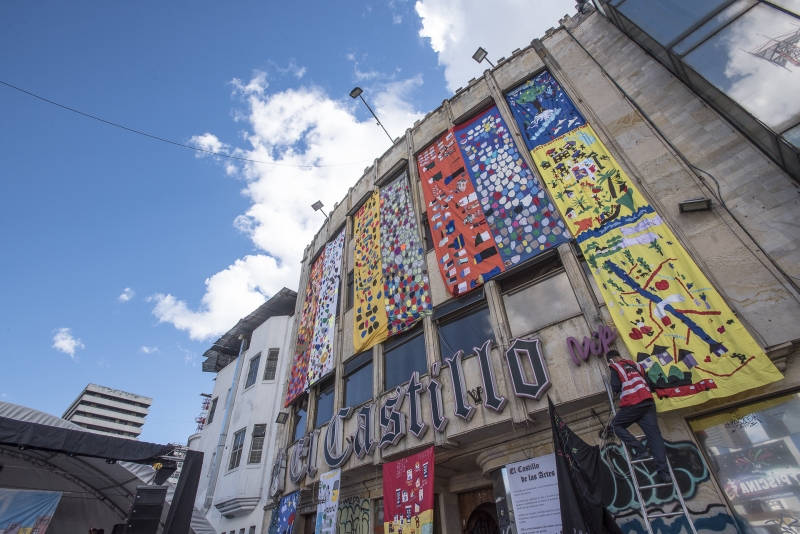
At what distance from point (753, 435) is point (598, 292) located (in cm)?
364

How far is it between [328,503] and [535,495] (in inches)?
258

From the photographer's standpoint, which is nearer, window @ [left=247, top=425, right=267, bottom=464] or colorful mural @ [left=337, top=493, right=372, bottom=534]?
colorful mural @ [left=337, top=493, right=372, bottom=534]

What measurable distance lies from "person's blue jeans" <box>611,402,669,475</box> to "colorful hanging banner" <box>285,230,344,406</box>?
10985 millimetres

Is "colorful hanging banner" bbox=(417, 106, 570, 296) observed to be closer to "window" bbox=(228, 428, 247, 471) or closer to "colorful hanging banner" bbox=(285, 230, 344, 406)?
"colorful hanging banner" bbox=(285, 230, 344, 406)

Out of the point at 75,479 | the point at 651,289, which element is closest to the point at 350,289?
the point at 651,289

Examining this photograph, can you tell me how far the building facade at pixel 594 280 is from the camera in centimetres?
696

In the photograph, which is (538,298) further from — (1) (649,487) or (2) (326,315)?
(2) (326,315)

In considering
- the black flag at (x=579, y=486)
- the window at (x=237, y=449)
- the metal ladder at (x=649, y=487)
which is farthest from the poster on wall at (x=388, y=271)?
the window at (x=237, y=449)

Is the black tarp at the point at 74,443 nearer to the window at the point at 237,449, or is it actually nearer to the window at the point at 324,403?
the window at the point at 324,403

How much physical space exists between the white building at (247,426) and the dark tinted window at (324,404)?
392 centimetres

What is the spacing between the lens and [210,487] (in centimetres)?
2120

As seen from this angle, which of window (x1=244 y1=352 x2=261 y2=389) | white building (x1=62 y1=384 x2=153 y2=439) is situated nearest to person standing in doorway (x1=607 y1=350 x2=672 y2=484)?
window (x1=244 y1=352 x2=261 y2=389)

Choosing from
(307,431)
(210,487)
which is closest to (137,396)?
(210,487)

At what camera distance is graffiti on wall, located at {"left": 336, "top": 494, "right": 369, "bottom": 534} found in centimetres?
1229
